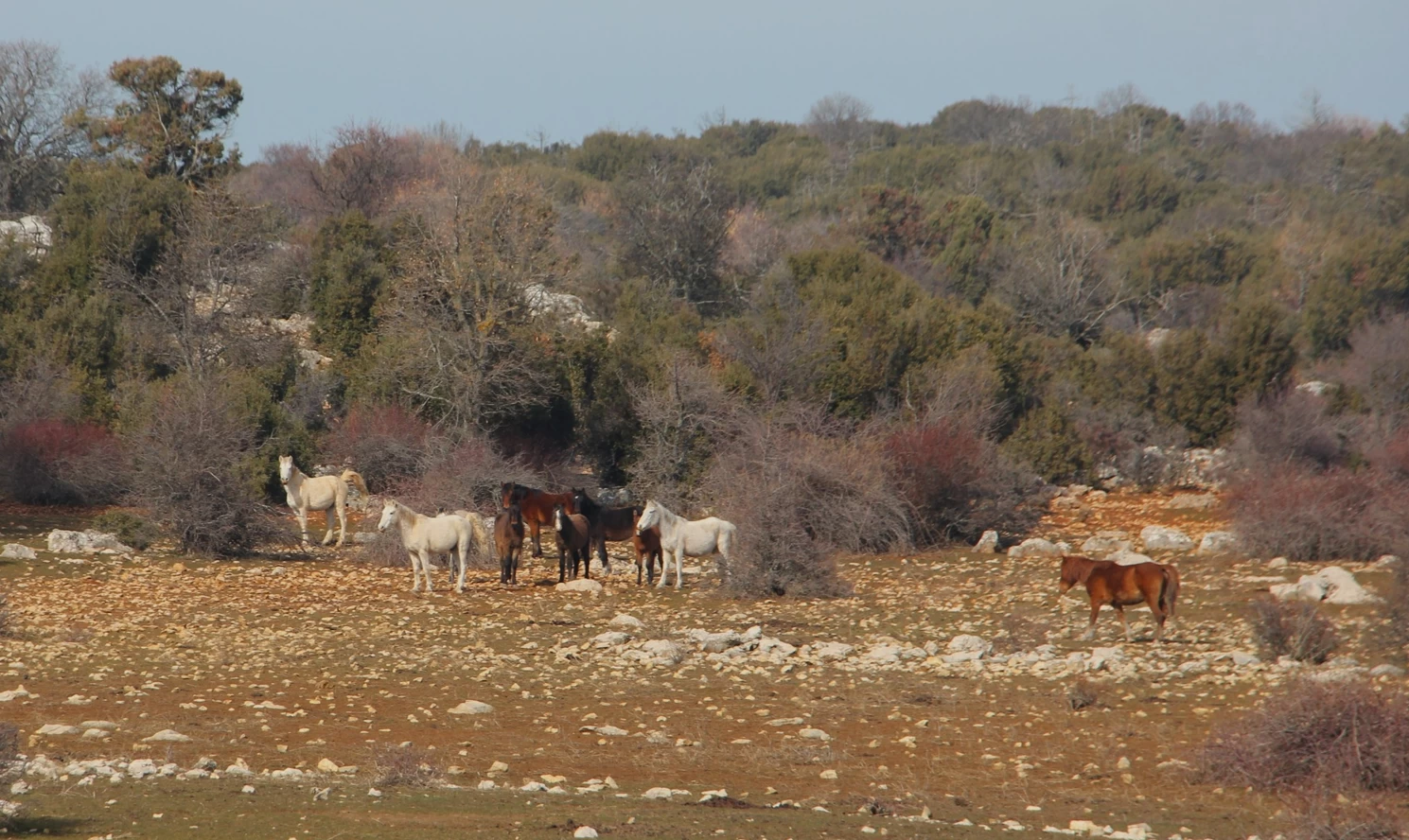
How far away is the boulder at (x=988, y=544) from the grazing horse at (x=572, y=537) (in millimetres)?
8230

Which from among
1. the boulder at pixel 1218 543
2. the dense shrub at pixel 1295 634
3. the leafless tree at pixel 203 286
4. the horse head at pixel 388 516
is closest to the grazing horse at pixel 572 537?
the horse head at pixel 388 516

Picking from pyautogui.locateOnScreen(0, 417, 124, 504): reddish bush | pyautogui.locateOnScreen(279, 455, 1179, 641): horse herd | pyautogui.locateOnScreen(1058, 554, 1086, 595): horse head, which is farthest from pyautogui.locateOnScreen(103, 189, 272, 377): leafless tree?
pyautogui.locateOnScreen(1058, 554, 1086, 595): horse head

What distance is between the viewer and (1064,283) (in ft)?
169

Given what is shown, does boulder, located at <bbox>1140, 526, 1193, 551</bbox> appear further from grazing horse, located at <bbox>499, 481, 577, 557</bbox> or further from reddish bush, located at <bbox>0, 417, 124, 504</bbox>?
reddish bush, located at <bbox>0, 417, 124, 504</bbox>

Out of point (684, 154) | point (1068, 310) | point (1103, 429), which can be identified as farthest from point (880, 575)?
point (684, 154)

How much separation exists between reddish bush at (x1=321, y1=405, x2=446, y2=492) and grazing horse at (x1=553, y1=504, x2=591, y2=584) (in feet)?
28.2

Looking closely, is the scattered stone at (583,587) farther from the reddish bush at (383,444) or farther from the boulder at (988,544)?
the reddish bush at (383,444)

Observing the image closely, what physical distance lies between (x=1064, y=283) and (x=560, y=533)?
34.9 metres

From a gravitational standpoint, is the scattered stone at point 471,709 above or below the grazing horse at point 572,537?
below

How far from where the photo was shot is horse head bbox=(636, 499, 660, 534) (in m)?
20.9

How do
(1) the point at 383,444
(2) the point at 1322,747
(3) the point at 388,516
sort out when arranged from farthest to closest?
1. (1) the point at 383,444
2. (3) the point at 388,516
3. (2) the point at 1322,747

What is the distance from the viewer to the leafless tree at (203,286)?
3656 centimetres

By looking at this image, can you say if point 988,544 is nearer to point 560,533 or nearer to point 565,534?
point 565,534

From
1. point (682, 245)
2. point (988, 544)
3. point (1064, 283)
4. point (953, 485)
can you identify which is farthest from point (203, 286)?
point (1064, 283)
